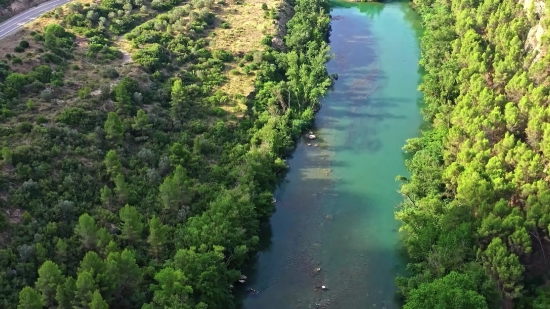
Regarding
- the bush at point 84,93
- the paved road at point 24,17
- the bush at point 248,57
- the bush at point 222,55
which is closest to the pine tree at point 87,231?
the bush at point 84,93

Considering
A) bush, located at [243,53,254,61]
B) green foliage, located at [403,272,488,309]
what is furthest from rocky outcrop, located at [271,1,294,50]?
green foliage, located at [403,272,488,309]

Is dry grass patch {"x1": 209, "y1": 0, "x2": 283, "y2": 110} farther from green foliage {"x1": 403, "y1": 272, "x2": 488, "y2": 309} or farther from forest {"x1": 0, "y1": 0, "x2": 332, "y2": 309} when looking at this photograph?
green foliage {"x1": 403, "y1": 272, "x2": 488, "y2": 309}

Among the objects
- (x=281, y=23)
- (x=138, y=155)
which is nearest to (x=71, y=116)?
(x=138, y=155)

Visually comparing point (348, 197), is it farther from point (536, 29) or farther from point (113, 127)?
point (536, 29)

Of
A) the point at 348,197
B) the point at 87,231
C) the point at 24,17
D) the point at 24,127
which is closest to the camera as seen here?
the point at 87,231

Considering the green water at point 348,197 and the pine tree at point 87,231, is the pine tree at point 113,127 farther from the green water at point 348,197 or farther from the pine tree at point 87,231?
the green water at point 348,197

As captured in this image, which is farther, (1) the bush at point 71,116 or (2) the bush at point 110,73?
(2) the bush at point 110,73
